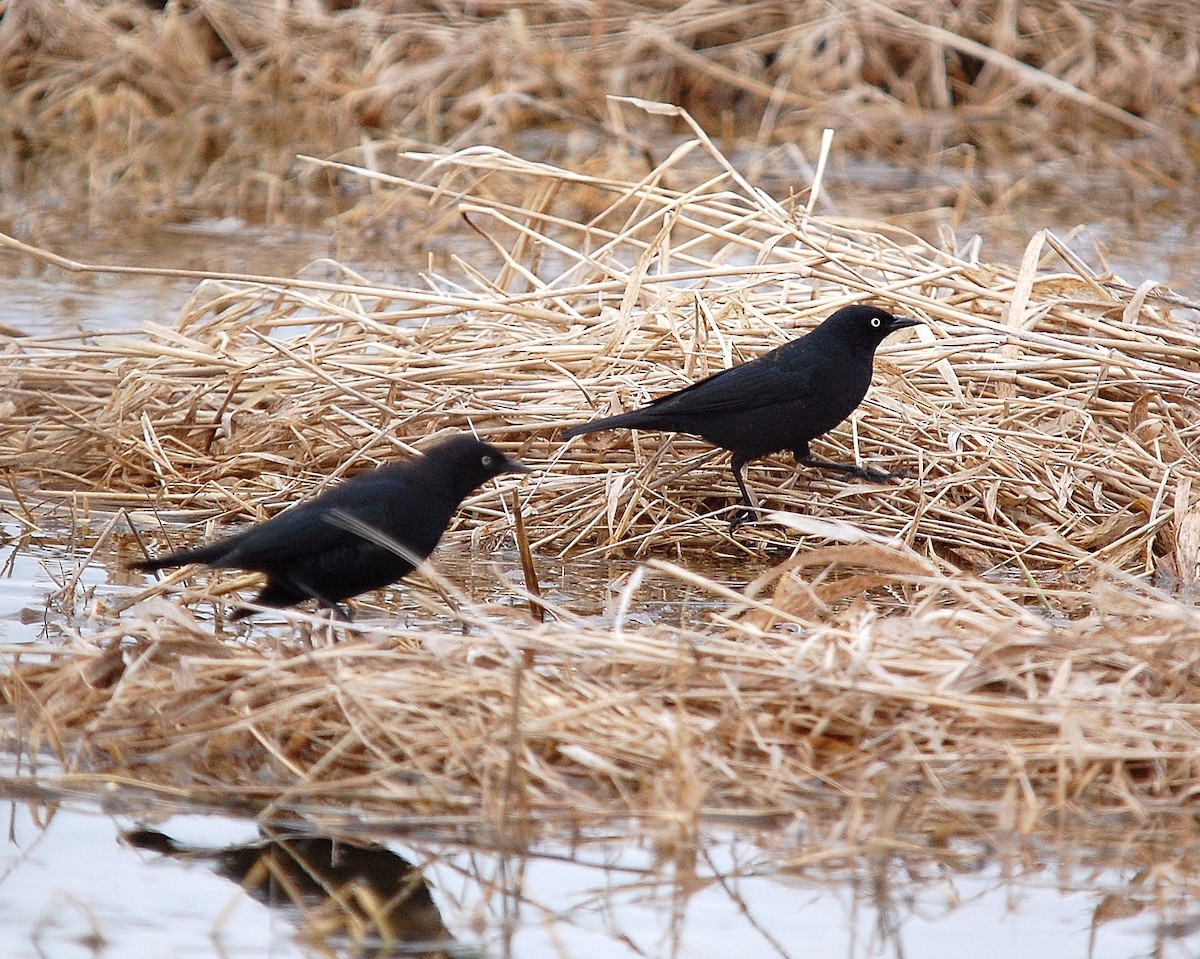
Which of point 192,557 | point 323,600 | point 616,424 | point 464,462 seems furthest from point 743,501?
point 192,557

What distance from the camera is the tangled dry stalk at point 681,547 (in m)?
3.38

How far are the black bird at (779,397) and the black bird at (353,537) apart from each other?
1048mm

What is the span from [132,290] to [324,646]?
521 cm

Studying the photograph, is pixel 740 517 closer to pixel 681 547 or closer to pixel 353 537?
pixel 681 547

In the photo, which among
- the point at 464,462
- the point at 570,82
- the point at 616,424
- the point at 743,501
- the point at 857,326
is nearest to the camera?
the point at 464,462

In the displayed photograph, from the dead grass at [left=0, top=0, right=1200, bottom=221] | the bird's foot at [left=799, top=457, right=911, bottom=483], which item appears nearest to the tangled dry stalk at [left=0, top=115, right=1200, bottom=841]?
the bird's foot at [left=799, top=457, right=911, bottom=483]

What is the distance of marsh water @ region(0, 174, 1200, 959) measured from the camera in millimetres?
2916

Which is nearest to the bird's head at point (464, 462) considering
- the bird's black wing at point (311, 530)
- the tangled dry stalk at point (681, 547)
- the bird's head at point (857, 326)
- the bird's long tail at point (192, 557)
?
the bird's black wing at point (311, 530)

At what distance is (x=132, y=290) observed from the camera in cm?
868

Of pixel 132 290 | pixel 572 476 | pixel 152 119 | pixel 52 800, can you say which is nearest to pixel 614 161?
pixel 132 290

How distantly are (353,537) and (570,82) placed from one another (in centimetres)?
857

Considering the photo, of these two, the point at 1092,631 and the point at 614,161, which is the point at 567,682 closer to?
the point at 1092,631

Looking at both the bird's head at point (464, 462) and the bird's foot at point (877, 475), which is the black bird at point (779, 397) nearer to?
the bird's foot at point (877, 475)

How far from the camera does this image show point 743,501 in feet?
18.1
